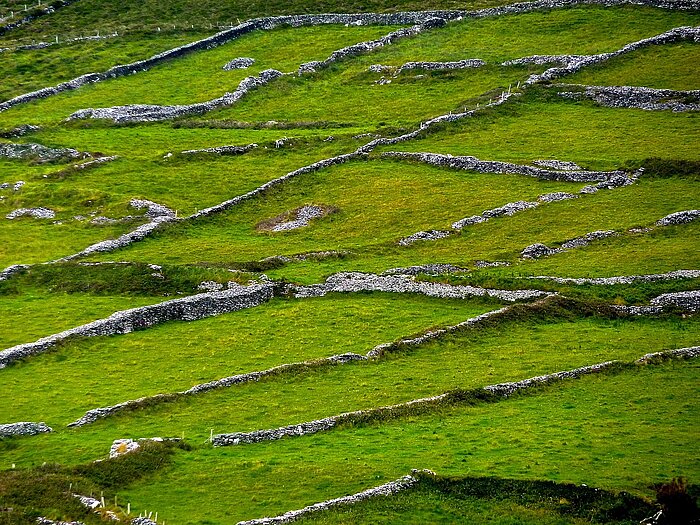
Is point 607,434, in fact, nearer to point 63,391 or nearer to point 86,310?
point 63,391

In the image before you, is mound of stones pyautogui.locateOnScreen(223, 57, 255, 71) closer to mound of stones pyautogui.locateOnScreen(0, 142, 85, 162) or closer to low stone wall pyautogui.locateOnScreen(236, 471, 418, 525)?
mound of stones pyautogui.locateOnScreen(0, 142, 85, 162)

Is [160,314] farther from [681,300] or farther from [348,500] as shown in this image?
[681,300]

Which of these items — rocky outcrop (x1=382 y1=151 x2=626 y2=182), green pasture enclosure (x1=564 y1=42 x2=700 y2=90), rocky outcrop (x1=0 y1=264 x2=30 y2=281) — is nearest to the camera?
rocky outcrop (x1=0 y1=264 x2=30 y2=281)

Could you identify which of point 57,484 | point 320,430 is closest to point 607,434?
point 320,430

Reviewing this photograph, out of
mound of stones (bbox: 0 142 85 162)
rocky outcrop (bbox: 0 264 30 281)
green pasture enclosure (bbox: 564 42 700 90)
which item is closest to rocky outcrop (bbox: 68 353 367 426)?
rocky outcrop (bbox: 0 264 30 281)

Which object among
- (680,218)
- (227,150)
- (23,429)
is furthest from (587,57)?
(23,429)

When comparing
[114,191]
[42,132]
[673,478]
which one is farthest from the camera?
[42,132]
